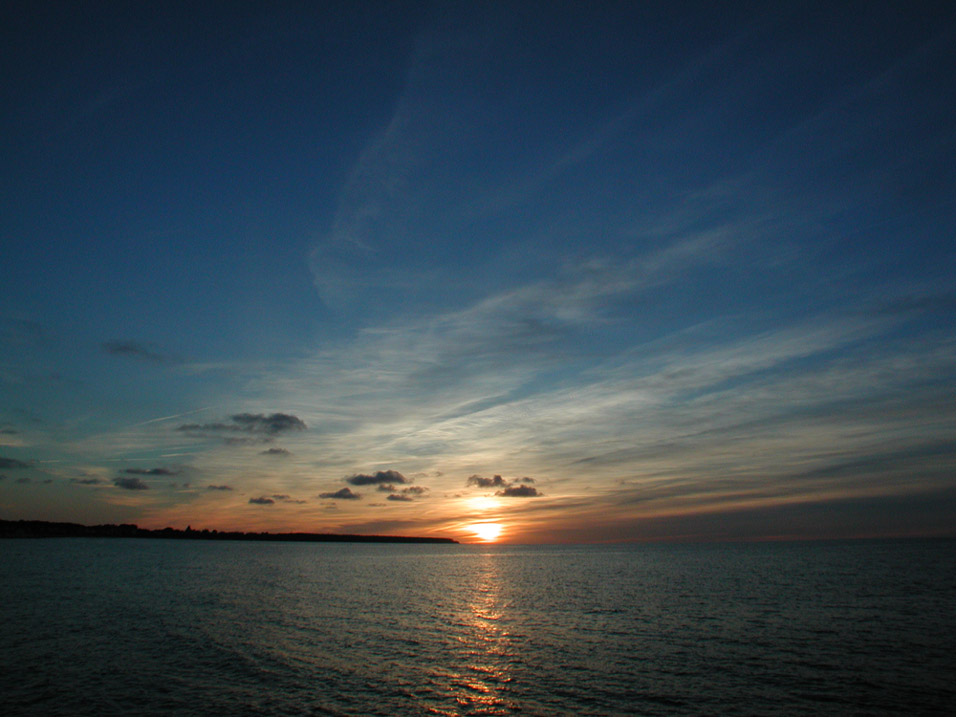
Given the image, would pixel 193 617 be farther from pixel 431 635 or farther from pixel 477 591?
pixel 477 591

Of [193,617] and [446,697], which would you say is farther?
[193,617]

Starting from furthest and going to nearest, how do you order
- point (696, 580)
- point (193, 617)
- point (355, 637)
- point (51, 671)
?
point (696, 580)
point (193, 617)
point (355, 637)
point (51, 671)

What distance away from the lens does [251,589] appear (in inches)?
3607

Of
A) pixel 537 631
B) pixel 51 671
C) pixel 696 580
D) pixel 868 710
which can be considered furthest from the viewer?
pixel 696 580

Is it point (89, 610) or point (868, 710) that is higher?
point (89, 610)

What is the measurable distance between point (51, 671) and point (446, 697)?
27291 mm

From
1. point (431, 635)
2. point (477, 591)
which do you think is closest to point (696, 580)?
point (477, 591)

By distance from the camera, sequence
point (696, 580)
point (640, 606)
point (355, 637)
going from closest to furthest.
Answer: point (355, 637), point (640, 606), point (696, 580)

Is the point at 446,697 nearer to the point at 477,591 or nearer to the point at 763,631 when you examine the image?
the point at 763,631

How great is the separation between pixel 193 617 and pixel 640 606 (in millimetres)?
54071

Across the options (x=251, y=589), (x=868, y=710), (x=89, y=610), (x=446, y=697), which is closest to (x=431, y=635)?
(x=446, y=697)

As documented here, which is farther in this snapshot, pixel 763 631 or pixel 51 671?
pixel 763 631

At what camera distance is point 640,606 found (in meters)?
71.7

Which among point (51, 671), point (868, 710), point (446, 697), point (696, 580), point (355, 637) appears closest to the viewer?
point (868, 710)
